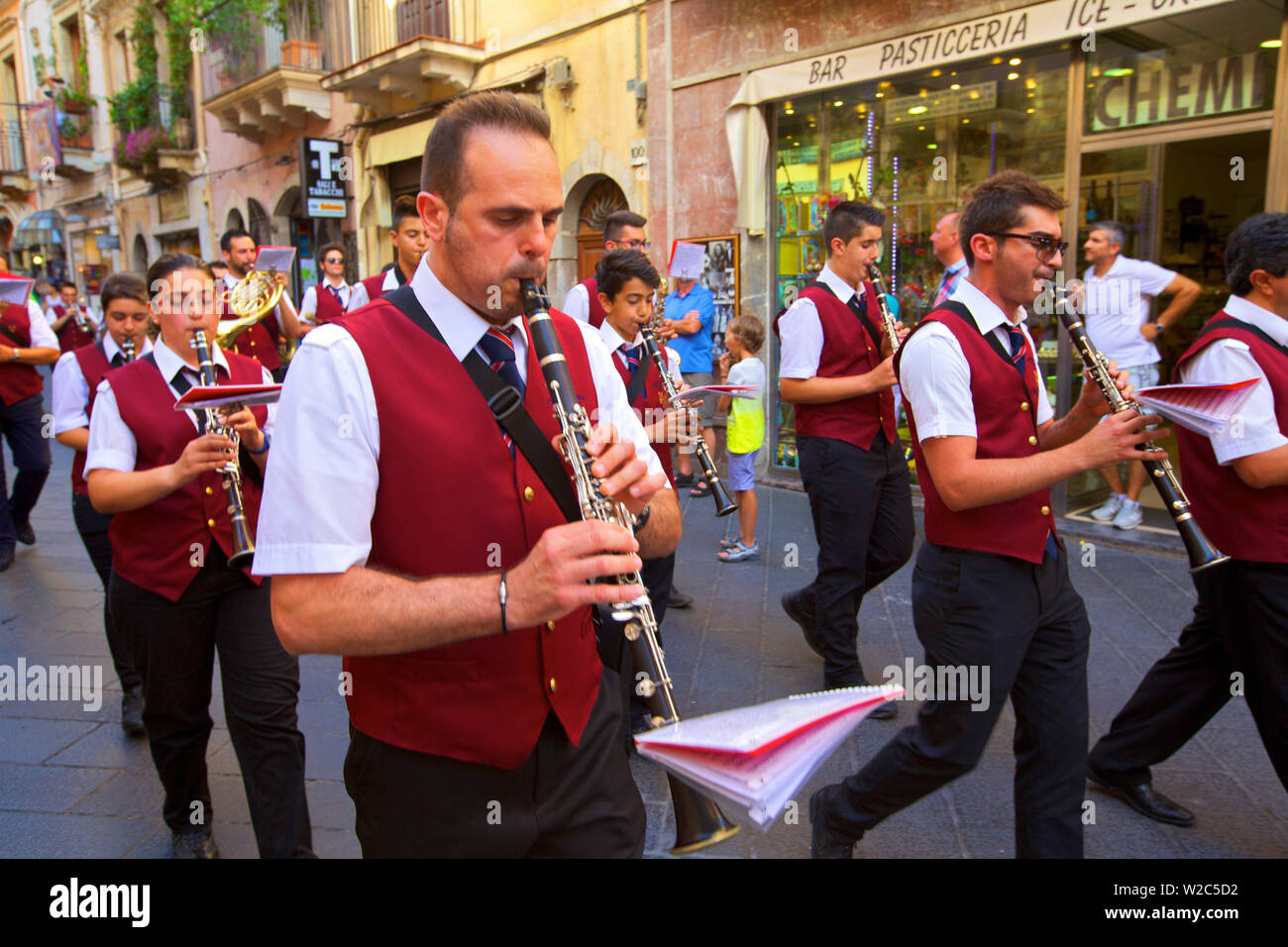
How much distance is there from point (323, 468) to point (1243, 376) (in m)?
2.66

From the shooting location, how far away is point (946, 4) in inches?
272

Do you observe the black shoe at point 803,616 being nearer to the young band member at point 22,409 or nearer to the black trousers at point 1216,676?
the black trousers at point 1216,676

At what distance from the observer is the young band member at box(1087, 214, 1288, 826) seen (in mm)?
2674

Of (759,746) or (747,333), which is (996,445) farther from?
(747,333)

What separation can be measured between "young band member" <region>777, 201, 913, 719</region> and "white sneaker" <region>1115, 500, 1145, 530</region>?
10.2 ft

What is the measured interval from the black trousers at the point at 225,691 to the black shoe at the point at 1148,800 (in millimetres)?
2727

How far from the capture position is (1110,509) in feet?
22.2

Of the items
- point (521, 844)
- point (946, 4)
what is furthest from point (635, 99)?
point (521, 844)

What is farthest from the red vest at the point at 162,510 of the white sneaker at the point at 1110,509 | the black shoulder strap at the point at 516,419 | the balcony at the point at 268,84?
the balcony at the point at 268,84

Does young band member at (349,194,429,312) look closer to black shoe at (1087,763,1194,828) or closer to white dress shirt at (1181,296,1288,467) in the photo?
white dress shirt at (1181,296,1288,467)

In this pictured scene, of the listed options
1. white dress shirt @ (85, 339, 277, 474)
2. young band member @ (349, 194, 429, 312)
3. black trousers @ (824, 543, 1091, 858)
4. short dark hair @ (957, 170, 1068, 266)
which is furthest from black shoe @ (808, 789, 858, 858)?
young band member @ (349, 194, 429, 312)

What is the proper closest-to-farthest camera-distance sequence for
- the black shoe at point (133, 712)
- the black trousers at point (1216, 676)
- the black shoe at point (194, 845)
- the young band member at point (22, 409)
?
the black trousers at point (1216, 676), the black shoe at point (194, 845), the black shoe at point (133, 712), the young band member at point (22, 409)

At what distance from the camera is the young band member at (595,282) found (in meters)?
4.61
